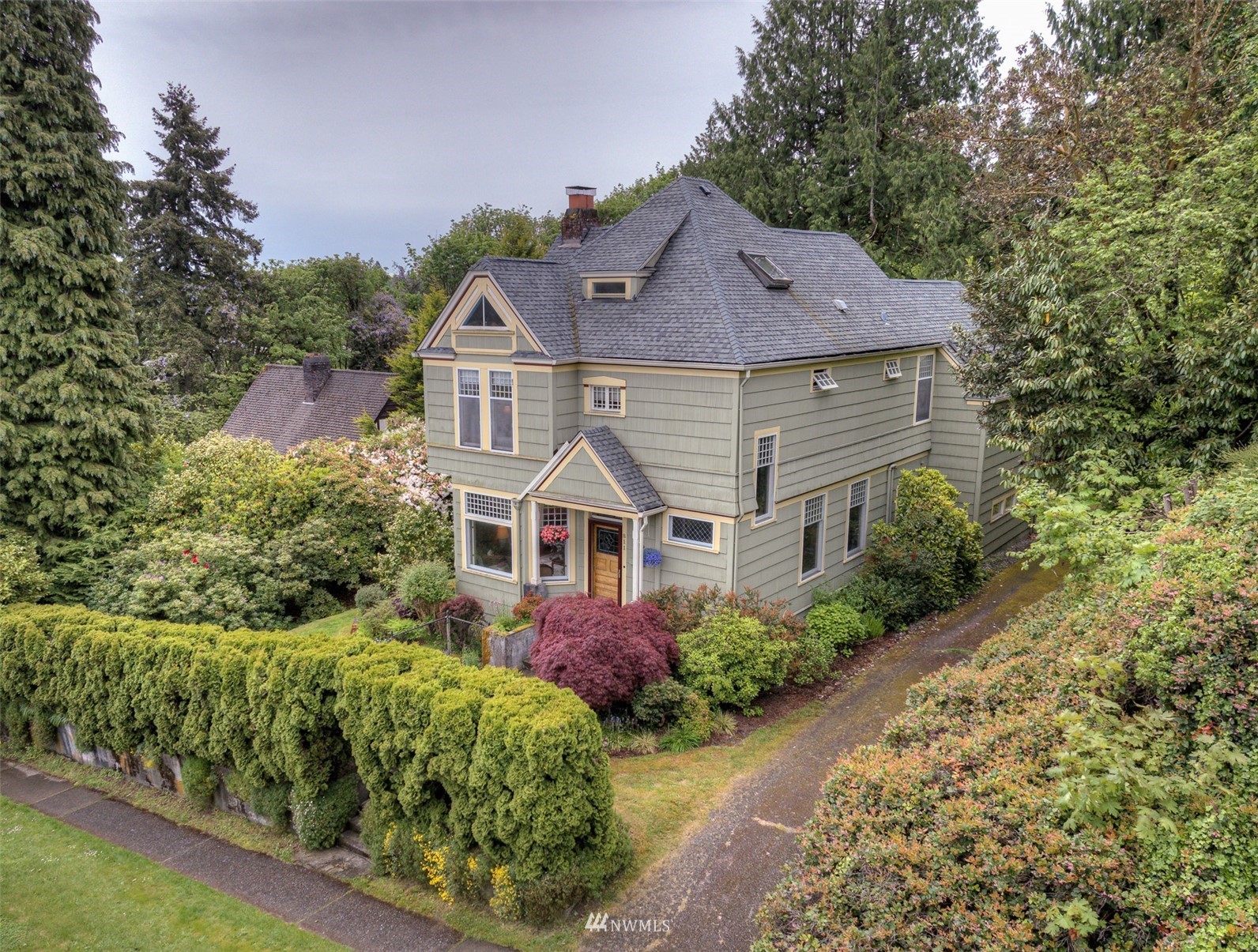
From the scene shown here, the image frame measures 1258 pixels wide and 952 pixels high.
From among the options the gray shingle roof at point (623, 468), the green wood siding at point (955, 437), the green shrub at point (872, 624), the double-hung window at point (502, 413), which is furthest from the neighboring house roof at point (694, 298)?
the green shrub at point (872, 624)

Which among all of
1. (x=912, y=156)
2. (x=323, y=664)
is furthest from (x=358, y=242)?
(x=323, y=664)

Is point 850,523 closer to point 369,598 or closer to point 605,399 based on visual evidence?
point 605,399

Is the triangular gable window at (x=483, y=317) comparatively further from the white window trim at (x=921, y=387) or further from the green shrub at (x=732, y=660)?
the white window trim at (x=921, y=387)

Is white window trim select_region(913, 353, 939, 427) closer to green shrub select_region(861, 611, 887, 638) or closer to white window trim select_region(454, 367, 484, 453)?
green shrub select_region(861, 611, 887, 638)

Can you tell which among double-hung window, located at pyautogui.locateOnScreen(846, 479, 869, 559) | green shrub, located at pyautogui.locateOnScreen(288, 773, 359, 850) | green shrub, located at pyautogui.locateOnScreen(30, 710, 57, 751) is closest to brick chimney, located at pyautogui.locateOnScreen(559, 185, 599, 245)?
double-hung window, located at pyautogui.locateOnScreen(846, 479, 869, 559)

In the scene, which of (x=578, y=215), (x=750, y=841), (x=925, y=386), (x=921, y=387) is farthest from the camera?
(x=925, y=386)

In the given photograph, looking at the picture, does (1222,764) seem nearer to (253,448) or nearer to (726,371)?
(726,371)

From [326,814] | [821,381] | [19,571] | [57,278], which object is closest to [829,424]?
[821,381]
